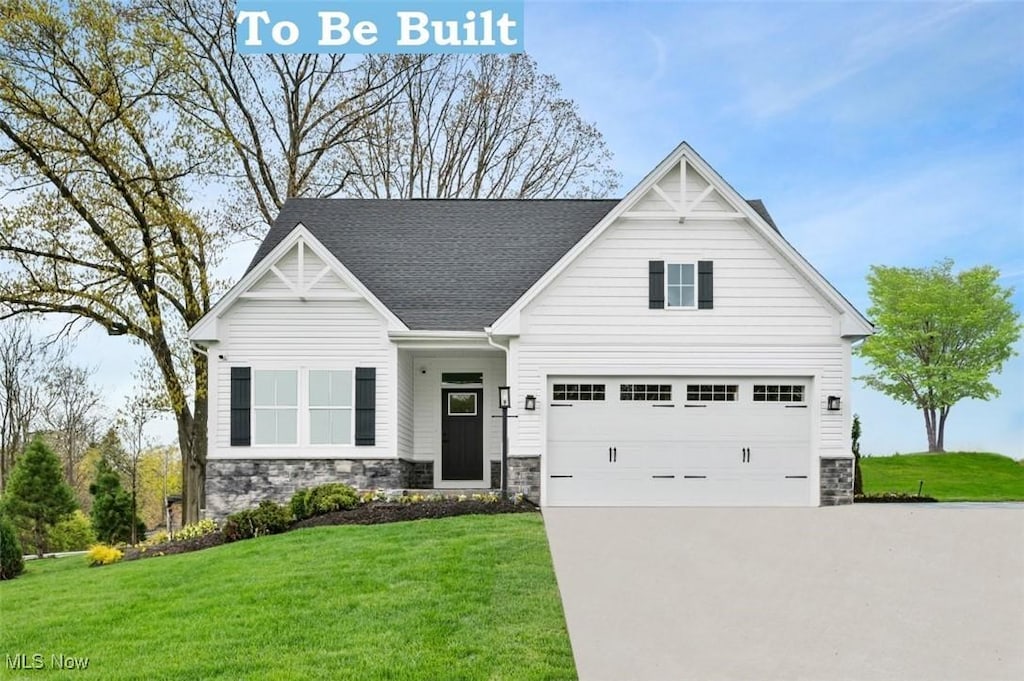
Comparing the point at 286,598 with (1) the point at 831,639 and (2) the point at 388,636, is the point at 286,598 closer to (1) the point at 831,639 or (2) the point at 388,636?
(2) the point at 388,636

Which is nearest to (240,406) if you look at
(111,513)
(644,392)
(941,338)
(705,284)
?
(644,392)

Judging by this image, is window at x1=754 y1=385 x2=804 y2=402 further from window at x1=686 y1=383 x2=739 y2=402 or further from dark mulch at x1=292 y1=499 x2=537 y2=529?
dark mulch at x1=292 y1=499 x2=537 y2=529

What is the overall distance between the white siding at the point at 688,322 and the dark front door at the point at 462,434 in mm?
2152

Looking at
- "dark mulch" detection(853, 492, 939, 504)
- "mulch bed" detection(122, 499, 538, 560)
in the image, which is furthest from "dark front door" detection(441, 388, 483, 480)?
"dark mulch" detection(853, 492, 939, 504)

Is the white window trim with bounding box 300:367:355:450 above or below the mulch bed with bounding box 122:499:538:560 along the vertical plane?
above

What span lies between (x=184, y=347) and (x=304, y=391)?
6.03 meters

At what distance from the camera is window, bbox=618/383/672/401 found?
16.8 m

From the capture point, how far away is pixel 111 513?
26.3 meters

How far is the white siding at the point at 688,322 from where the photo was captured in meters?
16.7

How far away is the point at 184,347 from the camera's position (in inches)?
854

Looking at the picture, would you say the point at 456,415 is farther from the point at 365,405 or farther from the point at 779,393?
the point at 779,393

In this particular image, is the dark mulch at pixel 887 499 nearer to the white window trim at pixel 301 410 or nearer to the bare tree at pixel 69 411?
the white window trim at pixel 301 410

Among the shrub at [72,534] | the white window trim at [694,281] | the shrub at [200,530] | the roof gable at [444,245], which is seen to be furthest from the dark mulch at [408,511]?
the shrub at [72,534]

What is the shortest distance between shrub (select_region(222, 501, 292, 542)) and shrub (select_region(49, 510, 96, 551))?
426 inches
